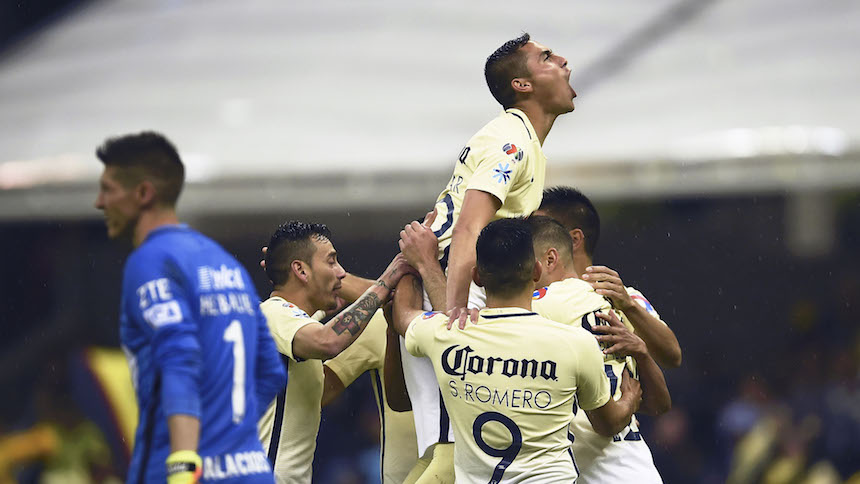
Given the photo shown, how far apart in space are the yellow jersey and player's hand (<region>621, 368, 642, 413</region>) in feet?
0.09

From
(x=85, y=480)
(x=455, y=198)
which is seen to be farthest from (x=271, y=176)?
(x=455, y=198)

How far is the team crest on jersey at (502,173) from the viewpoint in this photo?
18.4ft

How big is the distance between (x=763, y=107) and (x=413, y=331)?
10373 mm

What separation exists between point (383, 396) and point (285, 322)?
1111mm

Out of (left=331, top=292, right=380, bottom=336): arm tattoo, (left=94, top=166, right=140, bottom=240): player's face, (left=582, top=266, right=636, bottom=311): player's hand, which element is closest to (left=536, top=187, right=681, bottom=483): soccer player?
(left=582, top=266, right=636, bottom=311): player's hand

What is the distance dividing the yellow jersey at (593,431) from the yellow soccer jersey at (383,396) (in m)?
1.20

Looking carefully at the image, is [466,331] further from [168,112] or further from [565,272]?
Result: [168,112]

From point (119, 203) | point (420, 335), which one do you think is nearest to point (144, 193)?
point (119, 203)

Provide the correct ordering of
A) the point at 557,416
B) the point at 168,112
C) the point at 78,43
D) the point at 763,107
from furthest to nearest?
the point at 78,43, the point at 168,112, the point at 763,107, the point at 557,416

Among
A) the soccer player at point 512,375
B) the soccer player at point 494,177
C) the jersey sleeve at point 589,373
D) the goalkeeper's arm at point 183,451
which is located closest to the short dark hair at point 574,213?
the soccer player at point 494,177

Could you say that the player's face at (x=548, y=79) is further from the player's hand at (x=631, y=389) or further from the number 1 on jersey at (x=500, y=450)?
the number 1 on jersey at (x=500, y=450)

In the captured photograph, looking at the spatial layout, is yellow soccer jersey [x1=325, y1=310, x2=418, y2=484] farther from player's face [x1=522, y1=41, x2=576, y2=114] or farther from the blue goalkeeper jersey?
the blue goalkeeper jersey

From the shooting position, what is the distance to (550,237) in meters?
5.91

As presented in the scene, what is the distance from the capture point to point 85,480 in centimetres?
1388
